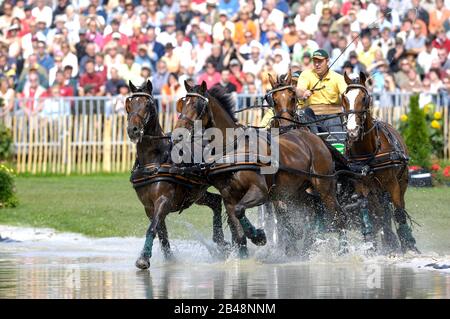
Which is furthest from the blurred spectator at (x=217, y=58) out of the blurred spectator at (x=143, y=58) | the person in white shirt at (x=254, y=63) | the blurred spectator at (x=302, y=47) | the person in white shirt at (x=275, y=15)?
the blurred spectator at (x=302, y=47)

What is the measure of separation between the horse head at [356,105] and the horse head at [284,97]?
0.61m

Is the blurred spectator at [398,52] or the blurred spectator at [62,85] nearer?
the blurred spectator at [398,52]

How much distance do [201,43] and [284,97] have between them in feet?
37.6

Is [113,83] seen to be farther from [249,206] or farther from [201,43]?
[249,206]

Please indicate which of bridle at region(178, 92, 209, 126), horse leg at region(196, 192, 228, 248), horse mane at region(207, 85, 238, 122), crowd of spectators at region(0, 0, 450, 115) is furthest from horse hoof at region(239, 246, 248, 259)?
crowd of spectators at region(0, 0, 450, 115)

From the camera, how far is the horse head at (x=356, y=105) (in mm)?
14211

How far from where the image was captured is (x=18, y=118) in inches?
1026

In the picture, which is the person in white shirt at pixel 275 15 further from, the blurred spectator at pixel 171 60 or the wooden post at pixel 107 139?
the wooden post at pixel 107 139

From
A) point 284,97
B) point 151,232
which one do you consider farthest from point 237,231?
point 284,97

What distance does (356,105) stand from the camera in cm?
1431

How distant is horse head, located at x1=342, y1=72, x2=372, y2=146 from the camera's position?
14211 millimetres
